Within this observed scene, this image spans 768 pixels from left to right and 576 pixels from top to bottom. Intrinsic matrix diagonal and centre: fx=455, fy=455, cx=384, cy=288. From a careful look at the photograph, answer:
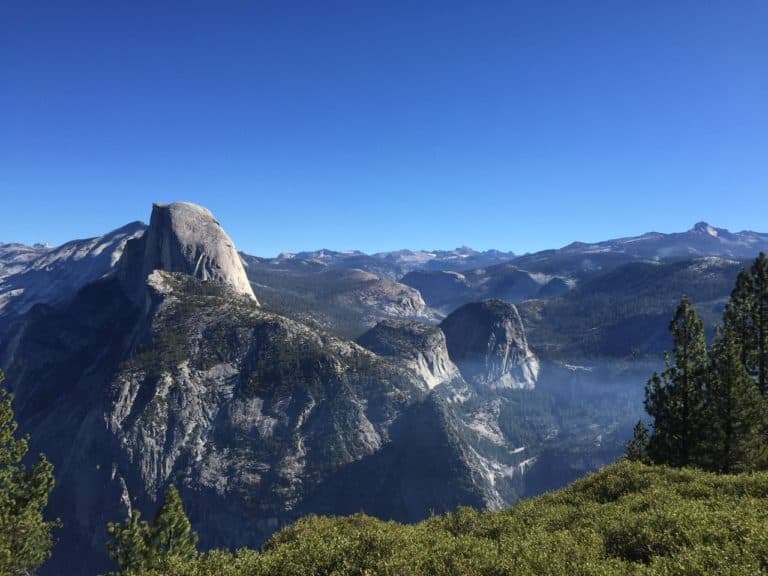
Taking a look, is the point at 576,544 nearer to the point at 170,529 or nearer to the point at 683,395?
the point at 683,395

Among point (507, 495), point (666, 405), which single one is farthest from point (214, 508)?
point (666, 405)

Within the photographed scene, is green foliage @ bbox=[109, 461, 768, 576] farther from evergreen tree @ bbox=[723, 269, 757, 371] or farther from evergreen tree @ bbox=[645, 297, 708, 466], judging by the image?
evergreen tree @ bbox=[723, 269, 757, 371]

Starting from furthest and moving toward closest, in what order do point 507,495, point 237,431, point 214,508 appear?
point 507,495 → point 237,431 → point 214,508

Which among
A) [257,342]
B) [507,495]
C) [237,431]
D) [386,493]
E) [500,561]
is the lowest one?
[507,495]

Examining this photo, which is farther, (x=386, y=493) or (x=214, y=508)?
(x=386, y=493)

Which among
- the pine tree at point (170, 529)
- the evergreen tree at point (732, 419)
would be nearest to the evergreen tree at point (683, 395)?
the evergreen tree at point (732, 419)

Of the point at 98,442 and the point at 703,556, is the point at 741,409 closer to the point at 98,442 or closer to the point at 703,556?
the point at 703,556
